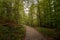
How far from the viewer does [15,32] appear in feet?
44.5

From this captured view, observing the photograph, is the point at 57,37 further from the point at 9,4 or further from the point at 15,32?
the point at 9,4

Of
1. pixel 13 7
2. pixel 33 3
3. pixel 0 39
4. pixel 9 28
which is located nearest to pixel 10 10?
pixel 13 7

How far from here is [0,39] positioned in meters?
11.9

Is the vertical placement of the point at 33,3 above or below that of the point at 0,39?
above

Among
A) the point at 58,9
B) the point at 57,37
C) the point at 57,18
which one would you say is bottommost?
the point at 57,37

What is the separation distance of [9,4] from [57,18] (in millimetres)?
6262


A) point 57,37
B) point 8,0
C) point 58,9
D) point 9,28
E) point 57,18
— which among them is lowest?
point 57,37

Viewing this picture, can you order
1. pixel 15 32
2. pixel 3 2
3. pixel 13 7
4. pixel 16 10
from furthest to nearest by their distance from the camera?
pixel 16 10, pixel 13 7, pixel 3 2, pixel 15 32

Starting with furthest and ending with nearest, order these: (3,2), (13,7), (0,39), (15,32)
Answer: (13,7), (3,2), (15,32), (0,39)

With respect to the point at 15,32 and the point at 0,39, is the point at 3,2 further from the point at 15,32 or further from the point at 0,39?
the point at 0,39

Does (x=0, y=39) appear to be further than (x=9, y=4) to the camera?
No

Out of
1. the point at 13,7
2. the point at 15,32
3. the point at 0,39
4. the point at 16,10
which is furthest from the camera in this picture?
the point at 16,10

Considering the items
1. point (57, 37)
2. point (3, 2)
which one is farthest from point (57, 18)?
point (3, 2)

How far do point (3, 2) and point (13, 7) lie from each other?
170 centimetres
